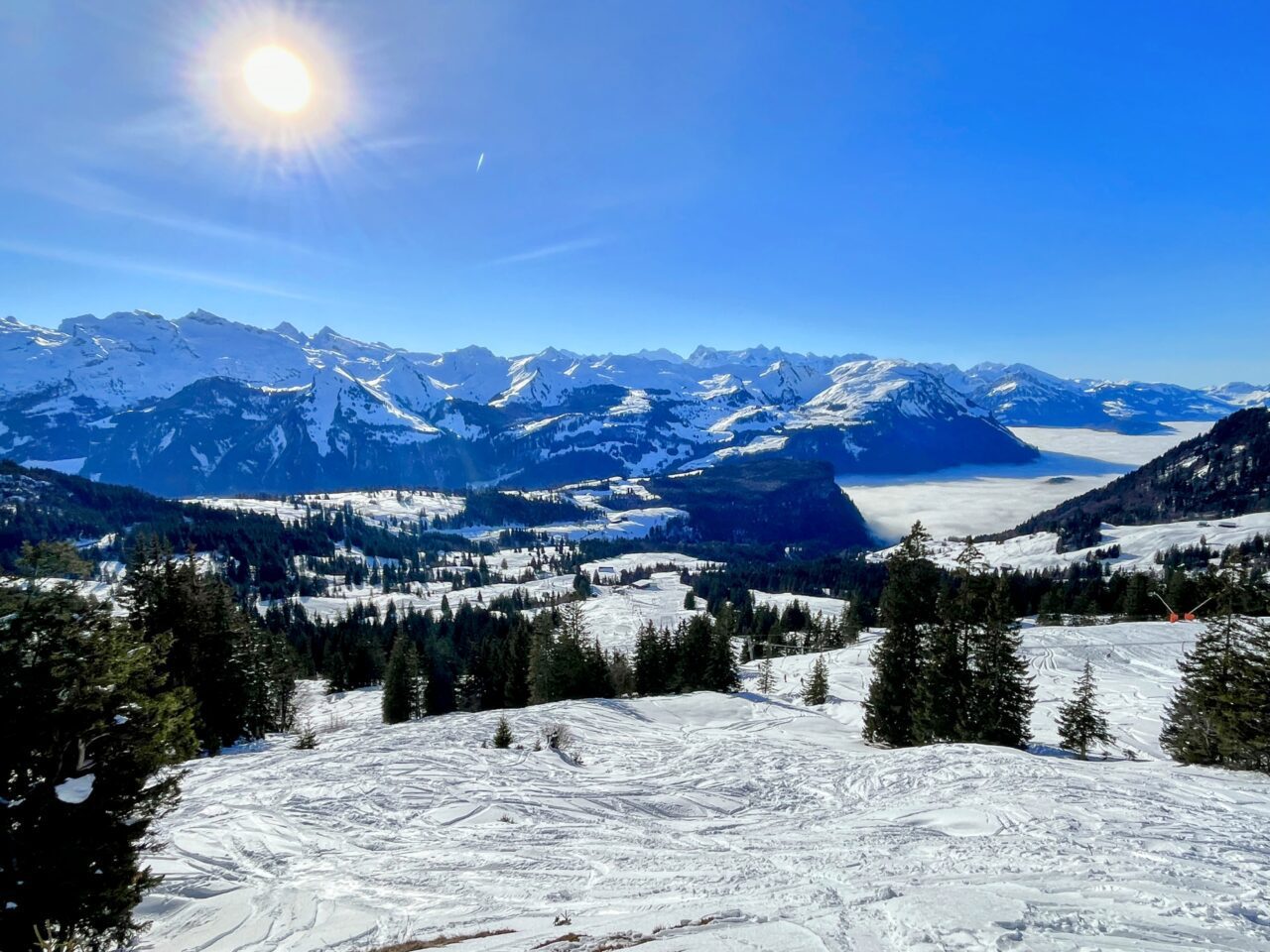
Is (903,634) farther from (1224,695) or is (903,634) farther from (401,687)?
(401,687)

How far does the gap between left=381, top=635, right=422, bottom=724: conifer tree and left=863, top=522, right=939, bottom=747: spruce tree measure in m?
44.6

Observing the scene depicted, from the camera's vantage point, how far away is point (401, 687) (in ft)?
192

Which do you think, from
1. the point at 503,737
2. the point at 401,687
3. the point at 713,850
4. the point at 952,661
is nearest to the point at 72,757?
the point at 713,850

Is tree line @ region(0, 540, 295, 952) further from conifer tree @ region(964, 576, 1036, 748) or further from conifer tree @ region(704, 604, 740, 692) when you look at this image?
conifer tree @ region(704, 604, 740, 692)

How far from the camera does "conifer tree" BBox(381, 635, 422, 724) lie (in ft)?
191

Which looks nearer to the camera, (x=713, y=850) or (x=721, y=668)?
(x=713, y=850)

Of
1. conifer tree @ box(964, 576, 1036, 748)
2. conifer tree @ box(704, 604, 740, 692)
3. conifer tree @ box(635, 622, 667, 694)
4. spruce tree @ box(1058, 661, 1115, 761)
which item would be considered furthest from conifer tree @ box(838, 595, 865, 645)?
conifer tree @ box(964, 576, 1036, 748)

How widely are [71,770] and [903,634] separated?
31.7 meters

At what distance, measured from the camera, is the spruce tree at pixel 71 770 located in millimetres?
9062

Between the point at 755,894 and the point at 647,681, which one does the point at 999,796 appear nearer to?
the point at 755,894

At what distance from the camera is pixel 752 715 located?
128ft

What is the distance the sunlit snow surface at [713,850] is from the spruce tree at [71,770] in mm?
2235

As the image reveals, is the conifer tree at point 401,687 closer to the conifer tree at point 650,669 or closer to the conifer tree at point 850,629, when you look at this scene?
the conifer tree at point 650,669

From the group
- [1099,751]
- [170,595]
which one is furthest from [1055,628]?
[170,595]
